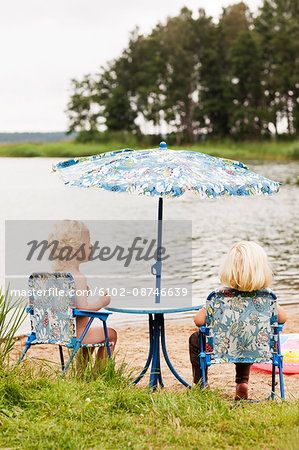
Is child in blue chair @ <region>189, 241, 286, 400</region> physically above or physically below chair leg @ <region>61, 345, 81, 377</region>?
above

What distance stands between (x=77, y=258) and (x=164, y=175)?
2.71ft

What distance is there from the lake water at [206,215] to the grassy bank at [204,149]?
13.4m

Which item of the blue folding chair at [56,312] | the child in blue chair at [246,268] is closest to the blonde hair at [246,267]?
the child in blue chair at [246,268]

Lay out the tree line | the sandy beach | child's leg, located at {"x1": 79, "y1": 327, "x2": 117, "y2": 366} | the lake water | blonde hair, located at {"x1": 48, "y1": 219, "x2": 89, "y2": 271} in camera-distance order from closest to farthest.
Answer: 1. blonde hair, located at {"x1": 48, "y1": 219, "x2": 89, "y2": 271}
2. child's leg, located at {"x1": 79, "y1": 327, "x2": 117, "y2": 366}
3. the sandy beach
4. the lake water
5. the tree line

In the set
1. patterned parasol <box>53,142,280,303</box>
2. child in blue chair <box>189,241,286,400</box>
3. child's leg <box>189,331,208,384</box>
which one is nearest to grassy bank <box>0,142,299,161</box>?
patterned parasol <box>53,142,280,303</box>

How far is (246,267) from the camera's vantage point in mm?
4531

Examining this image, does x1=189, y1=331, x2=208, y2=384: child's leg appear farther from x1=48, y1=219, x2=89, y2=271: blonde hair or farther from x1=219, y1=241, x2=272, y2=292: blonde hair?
x1=48, y1=219, x2=89, y2=271: blonde hair

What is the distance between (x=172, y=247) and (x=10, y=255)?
3.41 m

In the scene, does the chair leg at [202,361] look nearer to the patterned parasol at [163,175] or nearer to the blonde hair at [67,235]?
the patterned parasol at [163,175]

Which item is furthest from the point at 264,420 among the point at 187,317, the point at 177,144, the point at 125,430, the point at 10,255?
the point at 177,144

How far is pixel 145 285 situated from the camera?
1121 centimetres

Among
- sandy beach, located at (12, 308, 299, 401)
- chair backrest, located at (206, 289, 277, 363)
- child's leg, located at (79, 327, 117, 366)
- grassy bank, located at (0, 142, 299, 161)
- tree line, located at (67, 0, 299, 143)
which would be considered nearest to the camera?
chair backrest, located at (206, 289, 277, 363)

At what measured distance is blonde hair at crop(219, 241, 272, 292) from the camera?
453cm

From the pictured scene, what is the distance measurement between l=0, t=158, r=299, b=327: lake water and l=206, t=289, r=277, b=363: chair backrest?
569 mm
